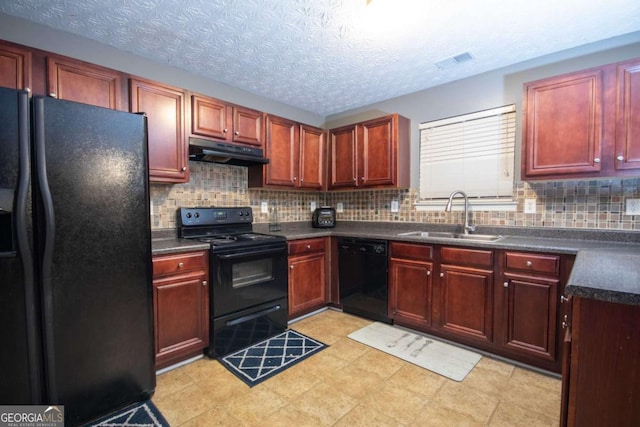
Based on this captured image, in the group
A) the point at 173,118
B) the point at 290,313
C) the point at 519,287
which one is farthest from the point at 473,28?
the point at 290,313

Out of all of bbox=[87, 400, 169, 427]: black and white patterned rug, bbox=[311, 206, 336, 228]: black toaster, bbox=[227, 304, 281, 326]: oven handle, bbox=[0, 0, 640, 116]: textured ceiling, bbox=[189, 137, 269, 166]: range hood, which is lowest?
bbox=[87, 400, 169, 427]: black and white patterned rug

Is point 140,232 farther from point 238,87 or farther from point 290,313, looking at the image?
point 238,87

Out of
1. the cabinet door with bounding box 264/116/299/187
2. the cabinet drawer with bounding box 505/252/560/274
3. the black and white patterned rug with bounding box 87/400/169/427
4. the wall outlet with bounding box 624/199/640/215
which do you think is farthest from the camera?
the cabinet door with bounding box 264/116/299/187

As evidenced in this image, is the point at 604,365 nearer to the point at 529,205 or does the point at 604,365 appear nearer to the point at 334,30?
the point at 529,205

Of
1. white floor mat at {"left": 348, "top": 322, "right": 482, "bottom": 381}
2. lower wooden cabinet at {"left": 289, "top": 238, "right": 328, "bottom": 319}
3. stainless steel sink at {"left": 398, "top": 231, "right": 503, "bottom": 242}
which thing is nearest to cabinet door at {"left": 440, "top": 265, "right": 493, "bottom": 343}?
white floor mat at {"left": 348, "top": 322, "right": 482, "bottom": 381}

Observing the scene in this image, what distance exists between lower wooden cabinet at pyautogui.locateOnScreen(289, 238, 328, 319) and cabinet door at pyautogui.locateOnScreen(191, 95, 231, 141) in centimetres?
119

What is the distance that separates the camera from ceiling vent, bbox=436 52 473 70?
240 centimetres

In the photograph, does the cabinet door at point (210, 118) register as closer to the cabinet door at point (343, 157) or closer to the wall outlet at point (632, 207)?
the cabinet door at point (343, 157)

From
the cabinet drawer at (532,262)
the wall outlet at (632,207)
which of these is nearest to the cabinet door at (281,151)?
the cabinet drawer at (532,262)

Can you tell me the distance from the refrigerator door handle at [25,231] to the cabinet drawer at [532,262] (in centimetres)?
278

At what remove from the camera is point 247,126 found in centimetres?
286

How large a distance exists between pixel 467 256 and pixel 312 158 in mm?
1935

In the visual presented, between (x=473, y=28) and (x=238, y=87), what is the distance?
6.94ft

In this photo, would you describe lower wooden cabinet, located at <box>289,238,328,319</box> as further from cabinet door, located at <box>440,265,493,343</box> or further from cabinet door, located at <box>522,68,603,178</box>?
cabinet door, located at <box>522,68,603,178</box>
